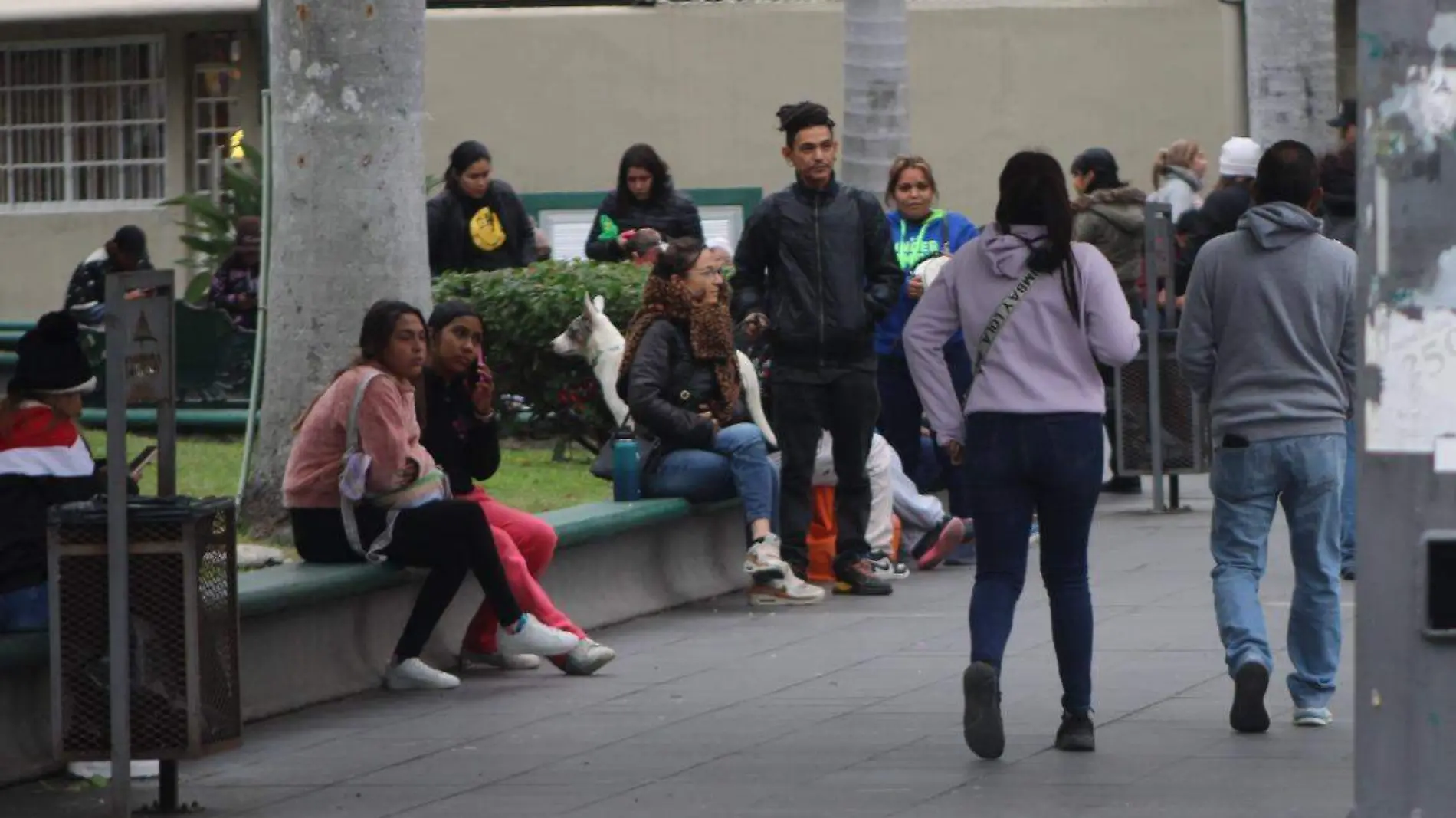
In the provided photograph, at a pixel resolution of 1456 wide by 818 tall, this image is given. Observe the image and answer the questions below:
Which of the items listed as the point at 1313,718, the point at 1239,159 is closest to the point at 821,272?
the point at 1313,718

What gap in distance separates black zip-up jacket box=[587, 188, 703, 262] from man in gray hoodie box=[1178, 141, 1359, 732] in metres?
6.49

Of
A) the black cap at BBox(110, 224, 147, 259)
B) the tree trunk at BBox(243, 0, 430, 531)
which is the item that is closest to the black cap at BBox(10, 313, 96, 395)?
the tree trunk at BBox(243, 0, 430, 531)

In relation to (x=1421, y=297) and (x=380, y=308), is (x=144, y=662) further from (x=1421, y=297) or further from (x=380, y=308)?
(x=1421, y=297)

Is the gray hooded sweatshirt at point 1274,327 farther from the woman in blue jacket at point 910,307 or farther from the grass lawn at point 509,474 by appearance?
the grass lawn at point 509,474

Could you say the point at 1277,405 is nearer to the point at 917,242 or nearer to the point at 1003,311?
the point at 1003,311

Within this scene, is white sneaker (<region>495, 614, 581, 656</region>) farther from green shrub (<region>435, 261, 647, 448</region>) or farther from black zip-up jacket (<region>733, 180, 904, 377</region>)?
green shrub (<region>435, 261, 647, 448</region>)

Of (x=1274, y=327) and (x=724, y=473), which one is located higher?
(x=1274, y=327)

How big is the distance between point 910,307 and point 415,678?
4.02 m

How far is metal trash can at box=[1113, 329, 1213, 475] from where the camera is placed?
1485 centimetres

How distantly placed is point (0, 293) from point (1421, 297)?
72.5 ft

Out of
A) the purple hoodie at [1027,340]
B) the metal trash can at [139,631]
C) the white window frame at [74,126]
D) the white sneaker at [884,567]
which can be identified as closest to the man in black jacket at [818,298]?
the white sneaker at [884,567]

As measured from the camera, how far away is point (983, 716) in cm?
787

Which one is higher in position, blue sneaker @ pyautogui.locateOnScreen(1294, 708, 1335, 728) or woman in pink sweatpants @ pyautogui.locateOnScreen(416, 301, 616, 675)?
woman in pink sweatpants @ pyautogui.locateOnScreen(416, 301, 616, 675)

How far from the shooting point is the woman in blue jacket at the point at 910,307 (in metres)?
12.7
